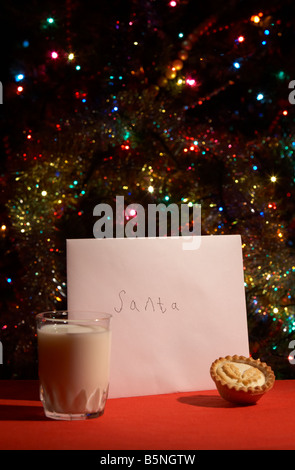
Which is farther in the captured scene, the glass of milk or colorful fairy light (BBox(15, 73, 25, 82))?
colorful fairy light (BBox(15, 73, 25, 82))

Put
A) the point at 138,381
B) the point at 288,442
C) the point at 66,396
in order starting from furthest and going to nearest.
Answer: the point at 138,381 → the point at 66,396 → the point at 288,442

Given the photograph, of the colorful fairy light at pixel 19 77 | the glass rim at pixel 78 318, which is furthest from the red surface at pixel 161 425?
the colorful fairy light at pixel 19 77

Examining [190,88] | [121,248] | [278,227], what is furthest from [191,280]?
[190,88]

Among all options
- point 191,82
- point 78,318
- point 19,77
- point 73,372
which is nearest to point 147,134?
point 191,82

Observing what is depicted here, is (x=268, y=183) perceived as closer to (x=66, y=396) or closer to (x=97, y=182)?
(x=97, y=182)

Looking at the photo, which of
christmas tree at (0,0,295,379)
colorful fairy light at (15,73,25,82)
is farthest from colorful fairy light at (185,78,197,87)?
colorful fairy light at (15,73,25,82)

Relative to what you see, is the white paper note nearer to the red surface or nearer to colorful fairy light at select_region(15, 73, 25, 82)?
the red surface

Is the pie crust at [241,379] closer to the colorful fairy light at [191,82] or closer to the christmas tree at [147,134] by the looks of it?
the christmas tree at [147,134]

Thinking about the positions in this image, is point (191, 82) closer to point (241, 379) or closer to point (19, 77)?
point (19, 77)
